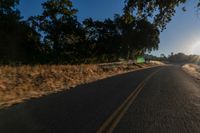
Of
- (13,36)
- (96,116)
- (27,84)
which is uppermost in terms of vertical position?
(13,36)

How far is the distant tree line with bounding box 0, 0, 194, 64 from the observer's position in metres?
42.9

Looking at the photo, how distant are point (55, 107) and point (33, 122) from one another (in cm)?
234

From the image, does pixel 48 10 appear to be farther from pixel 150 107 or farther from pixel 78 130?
pixel 78 130

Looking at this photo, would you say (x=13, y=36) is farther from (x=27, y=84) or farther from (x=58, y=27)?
(x=27, y=84)

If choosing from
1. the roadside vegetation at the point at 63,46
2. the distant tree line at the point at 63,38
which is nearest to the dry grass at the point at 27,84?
the roadside vegetation at the point at 63,46

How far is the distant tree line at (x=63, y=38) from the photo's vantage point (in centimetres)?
4294

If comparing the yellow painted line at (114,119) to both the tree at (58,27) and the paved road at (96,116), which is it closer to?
the paved road at (96,116)

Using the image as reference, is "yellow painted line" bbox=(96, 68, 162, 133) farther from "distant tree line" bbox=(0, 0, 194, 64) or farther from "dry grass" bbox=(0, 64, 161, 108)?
"distant tree line" bbox=(0, 0, 194, 64)

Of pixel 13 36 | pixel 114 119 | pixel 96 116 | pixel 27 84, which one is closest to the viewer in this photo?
pixel 114 119

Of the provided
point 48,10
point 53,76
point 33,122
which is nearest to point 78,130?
point 33,122

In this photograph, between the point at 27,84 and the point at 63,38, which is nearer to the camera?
the point at 27,84

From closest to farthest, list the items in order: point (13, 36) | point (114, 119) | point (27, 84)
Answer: point (114, 119), point (27, 84), point (13, 36)

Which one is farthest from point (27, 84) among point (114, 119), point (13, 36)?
point (13, 36)

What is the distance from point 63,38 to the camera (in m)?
50.4
